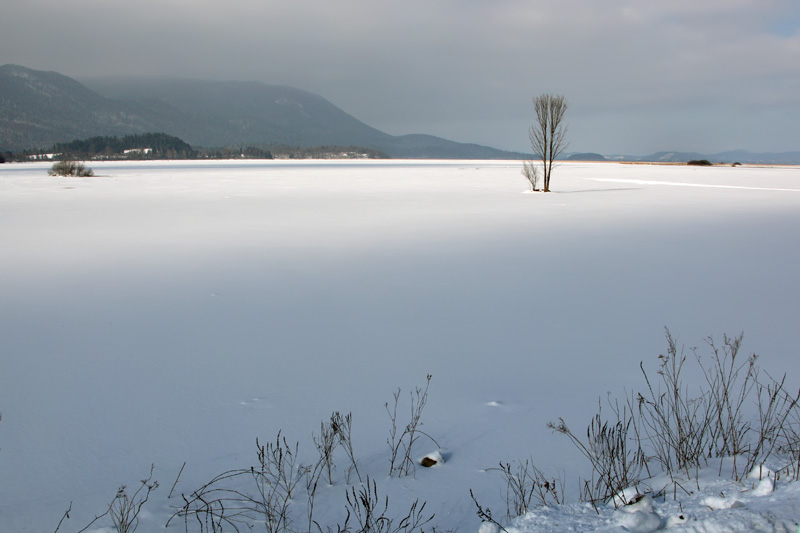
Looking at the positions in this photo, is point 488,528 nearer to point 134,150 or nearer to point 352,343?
point 352,343

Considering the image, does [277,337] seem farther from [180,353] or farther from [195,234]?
[195,234]

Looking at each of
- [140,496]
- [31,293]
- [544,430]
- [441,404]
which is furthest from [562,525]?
[31,293]

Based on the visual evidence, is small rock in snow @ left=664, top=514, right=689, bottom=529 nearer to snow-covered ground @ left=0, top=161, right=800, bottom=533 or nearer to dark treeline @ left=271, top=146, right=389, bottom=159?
snow-covered ground @ left=0, top=161, right=800, bottom=533

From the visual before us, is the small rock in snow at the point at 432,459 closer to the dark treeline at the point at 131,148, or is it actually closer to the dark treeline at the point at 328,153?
the dark treeline at the point at 131,148

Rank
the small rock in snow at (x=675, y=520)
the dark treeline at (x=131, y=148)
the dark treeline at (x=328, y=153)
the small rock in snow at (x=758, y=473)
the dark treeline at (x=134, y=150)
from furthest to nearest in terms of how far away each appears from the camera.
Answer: the dark treeline at (x=328, y=153)
the dark treeline at (x=131, y=148)
the dark treeline at (x=134, y=150)
the small rock in snow at (x=758, y=473)
the small rock in snow at (x=675, y=520)

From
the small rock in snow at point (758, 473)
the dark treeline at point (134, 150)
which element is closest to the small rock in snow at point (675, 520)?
the small rock in snow at point (758, 473)

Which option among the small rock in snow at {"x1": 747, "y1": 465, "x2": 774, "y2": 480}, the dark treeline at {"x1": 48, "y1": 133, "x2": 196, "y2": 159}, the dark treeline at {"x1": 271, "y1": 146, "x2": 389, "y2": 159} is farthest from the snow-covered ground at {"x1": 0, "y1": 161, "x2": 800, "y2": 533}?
the dark treeline at {"x1": 271, "y1": 146, "x2": 389, "y2": 159}

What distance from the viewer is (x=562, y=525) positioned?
2432 mm

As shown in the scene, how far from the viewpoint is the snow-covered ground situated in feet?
10.3

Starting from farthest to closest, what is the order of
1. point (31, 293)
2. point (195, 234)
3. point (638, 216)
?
1. point (638, 216)
2. point (195, 234)
3. point (31, 293)

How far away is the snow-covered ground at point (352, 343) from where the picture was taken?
10.3 ft

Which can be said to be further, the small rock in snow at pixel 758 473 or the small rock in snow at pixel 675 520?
the small rock in snow at pixel 758 473

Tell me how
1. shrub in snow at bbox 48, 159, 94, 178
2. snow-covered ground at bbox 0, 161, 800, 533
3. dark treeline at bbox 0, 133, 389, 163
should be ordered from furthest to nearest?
dark treeline at bbox 0, 133, 389, 163 < shrub in snow at bbox 48, 159, 94, 178 < snow-covered ground at bbox 0, 161, 800, 533

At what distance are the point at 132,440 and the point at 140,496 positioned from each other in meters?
0.65
